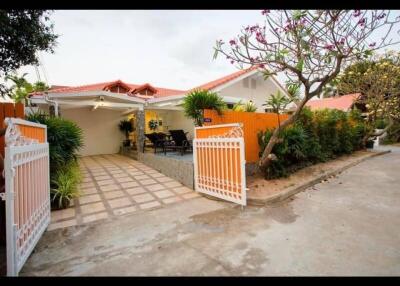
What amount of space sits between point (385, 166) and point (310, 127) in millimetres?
3663

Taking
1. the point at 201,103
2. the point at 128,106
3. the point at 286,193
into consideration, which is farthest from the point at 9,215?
the point at 128,106

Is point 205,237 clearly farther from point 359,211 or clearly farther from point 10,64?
point 10,64

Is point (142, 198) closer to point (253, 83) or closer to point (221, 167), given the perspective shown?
point (221, 167)

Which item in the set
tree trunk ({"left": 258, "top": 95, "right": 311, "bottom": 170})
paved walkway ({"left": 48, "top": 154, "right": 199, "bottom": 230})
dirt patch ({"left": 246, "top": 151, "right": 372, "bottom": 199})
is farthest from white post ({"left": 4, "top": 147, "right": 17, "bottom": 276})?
tree trunk ({"left": 258, "top": 95, "right": 311, "bottom": 170})

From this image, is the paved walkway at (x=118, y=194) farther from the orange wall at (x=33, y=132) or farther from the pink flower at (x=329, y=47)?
the pink flower at (x=329, y=47)

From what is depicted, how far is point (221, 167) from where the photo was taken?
5.25 meters

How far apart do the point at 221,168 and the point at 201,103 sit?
2154 mm

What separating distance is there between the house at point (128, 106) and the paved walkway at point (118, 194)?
12.0 feet

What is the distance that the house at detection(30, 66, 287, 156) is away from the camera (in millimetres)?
10219

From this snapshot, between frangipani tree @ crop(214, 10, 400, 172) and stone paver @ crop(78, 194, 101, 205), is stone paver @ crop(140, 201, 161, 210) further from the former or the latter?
frangipani tree @ crop(214, 10, 400, 172)

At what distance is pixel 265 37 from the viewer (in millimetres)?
5824

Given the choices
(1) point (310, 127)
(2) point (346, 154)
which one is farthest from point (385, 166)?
(1) point (310, 127)

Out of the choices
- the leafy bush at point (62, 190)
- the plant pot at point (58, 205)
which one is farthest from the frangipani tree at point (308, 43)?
the plant pot at point (58, 205)
